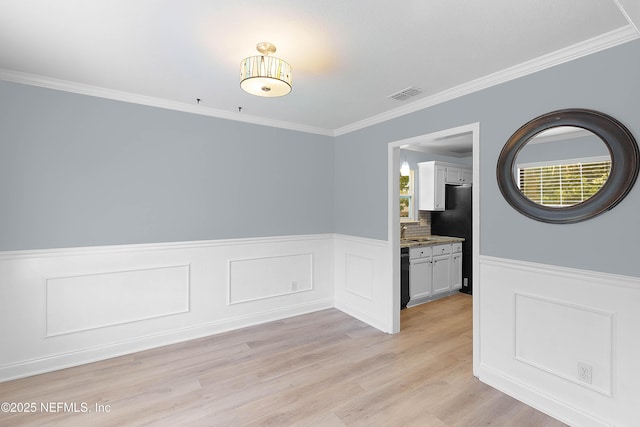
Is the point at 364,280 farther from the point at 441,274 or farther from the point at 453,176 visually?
the point at 453,176

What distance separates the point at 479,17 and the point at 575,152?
1.20 meters

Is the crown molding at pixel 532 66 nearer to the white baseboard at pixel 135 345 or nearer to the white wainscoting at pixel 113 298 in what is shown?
the white baseboard at pixel 135 345

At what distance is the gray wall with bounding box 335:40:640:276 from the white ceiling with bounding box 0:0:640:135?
0.11 m

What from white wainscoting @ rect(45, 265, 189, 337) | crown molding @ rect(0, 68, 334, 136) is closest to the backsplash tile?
crown molding @ rect(0, 68, 334, 136)

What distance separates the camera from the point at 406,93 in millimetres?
3029

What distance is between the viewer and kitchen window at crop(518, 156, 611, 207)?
2.06 m

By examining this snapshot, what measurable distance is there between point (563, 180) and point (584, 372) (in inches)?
53.3

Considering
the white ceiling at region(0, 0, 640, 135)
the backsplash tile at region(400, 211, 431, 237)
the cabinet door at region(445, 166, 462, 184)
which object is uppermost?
the white ceiling at region(0, 0, 640, 135)

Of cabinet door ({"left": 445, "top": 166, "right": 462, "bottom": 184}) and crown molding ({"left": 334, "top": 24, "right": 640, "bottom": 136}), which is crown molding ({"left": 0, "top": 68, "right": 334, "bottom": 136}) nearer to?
crown molding ({"left": 334, "top": 24, "right": 640, "bottom": 136})

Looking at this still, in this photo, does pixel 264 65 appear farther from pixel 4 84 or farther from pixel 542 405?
pixel 542 405

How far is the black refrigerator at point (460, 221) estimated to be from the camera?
521cm

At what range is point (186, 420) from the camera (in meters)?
2.15

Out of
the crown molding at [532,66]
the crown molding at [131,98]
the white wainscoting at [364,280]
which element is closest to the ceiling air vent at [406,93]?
the crown molding at [532,66]

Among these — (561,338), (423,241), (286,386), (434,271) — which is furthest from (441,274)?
(286,386)
